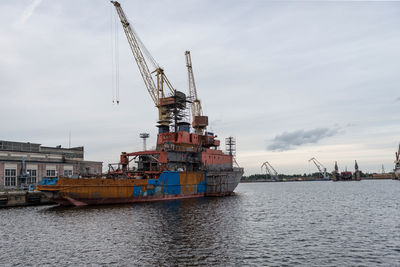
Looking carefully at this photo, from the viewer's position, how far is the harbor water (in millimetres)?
19016

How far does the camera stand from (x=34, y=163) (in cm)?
6456

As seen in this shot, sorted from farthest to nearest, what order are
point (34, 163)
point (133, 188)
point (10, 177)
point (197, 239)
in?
point (34, 163)
point (10, 177)
point (133, 188)
point (197, 239)

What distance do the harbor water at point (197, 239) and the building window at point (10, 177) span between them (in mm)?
25849

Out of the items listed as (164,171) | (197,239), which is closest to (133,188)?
(164,171)

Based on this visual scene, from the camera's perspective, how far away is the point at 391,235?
2545cm

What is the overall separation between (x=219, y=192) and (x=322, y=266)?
45607 millimetres

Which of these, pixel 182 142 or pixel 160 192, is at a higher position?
pixel 182 142

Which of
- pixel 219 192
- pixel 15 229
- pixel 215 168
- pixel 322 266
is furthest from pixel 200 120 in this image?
pixel 322 266

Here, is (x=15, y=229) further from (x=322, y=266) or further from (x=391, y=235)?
(x=391, y=235)

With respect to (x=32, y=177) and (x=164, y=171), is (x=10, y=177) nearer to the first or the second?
(x=32, y=177)

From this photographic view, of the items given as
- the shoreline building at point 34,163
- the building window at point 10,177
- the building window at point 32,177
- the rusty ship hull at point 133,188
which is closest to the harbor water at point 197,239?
the rusty ship hull at point 133,188

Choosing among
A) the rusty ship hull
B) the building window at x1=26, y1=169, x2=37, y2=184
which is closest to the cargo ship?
the rusty ship hull

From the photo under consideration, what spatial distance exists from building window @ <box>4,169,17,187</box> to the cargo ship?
20.6 meters

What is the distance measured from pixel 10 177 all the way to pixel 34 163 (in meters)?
5.81
